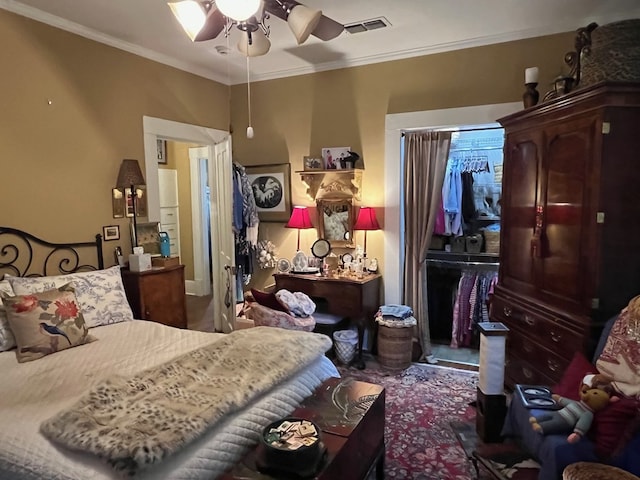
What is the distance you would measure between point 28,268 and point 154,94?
174 cm

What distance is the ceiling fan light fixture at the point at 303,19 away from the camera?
77.7 inches

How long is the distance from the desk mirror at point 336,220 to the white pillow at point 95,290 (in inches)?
76.3

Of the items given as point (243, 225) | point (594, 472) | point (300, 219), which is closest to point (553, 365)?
point (594, 472)

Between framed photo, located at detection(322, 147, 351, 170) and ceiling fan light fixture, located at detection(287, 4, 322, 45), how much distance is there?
6.60ft

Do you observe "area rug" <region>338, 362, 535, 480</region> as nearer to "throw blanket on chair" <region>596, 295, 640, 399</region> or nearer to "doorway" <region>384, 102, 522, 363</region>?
"throw blanket on chair" <region>596, 295, 640, 399</region>

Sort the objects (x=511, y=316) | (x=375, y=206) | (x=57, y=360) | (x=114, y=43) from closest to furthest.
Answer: (x=57, y=360) → (x=511, y=316) → (x=114, y=43) → (x=375, y=206)

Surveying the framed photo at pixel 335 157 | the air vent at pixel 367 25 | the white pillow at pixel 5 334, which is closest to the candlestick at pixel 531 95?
the air vent at pixel 367 25

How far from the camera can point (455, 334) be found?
4.26 m

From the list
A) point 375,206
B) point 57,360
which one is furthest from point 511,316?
point 57,360

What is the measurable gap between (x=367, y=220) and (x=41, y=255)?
254 cm

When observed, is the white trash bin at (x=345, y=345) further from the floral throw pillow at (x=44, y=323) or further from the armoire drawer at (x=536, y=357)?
the floral throw pillow at (x=44, y=323)

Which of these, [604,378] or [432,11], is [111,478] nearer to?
[604,378]

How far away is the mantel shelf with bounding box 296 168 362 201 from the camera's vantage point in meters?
4.04

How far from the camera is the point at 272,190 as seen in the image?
14.8ft
